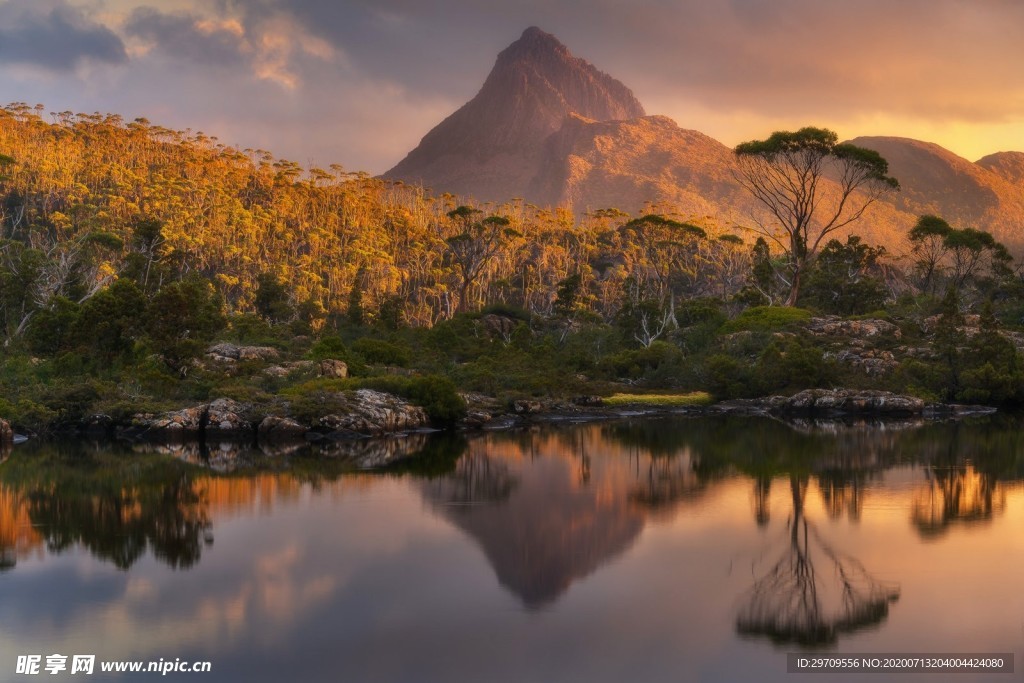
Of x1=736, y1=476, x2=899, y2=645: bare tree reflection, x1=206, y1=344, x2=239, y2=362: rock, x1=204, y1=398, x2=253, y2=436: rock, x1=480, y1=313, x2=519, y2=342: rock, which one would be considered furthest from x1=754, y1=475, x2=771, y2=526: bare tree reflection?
Result: x1=480, y1=313, x2=519, y2=342: rock

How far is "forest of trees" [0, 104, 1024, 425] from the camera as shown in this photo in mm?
34406

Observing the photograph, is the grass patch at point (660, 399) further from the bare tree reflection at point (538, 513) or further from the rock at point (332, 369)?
the bare tree reflection at point (538, 513)

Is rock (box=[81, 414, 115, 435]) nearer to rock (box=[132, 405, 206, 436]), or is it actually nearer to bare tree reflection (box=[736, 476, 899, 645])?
rock (box=[132, 405, 206, 436])

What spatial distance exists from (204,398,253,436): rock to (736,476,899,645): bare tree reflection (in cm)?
1870

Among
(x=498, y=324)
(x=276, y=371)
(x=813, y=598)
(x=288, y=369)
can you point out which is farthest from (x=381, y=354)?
(x=813, y=598)

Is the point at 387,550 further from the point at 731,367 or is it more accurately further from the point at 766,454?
the point at 731,367

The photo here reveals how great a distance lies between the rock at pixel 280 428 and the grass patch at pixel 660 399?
1455 cm

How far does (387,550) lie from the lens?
47.1 ft

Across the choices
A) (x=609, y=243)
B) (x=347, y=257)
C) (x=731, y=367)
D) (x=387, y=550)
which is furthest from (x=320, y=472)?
(x=609, y=243)

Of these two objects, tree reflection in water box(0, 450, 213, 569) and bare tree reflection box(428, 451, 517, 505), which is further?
bare tree reflection box(428, 451, 517, 505)

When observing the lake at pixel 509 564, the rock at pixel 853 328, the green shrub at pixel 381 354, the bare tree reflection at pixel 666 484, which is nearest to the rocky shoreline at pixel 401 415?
the lake at pixel 509 564

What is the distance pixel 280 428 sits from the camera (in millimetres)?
28672

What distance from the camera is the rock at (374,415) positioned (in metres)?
29.0

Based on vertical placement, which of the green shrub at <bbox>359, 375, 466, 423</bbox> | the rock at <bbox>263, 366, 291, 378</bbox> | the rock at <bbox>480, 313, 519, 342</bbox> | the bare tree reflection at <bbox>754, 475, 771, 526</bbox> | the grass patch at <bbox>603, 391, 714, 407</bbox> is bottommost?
the bare tree reflection at <bbox>754, 475, 771, 526</bbox>
